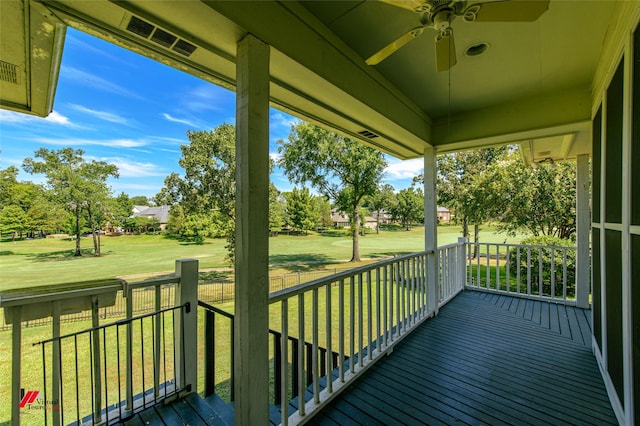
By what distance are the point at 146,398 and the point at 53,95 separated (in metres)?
2.31

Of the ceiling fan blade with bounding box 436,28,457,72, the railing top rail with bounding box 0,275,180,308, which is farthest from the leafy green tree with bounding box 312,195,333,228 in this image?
the railing top rail with bounding box 0,275,180,308

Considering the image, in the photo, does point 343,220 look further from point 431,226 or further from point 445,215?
point 431,226

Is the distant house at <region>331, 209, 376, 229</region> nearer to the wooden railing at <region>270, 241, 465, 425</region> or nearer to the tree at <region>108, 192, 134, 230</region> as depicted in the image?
the wooden railing at <region>270, 241, 465, 425</region>

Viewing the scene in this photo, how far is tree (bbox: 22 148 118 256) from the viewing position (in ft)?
12.9

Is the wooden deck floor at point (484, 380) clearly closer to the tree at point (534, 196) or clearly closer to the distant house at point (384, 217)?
the tree at point (534, 196)

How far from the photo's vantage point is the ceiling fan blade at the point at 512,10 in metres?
→ 1.29

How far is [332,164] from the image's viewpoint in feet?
43.8

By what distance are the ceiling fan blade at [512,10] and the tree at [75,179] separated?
513 cm

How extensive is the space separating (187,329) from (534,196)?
824 centimetres

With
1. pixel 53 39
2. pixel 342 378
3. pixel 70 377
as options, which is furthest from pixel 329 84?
pixel 70 377

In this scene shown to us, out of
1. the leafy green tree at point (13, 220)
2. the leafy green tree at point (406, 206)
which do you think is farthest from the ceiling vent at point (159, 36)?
the leafy green tree at point (406, 206)

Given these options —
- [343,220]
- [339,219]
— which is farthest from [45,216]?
[339,219]

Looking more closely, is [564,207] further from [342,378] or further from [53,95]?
[53,95]

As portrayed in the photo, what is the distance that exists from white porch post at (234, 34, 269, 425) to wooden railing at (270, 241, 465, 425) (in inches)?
8.7
